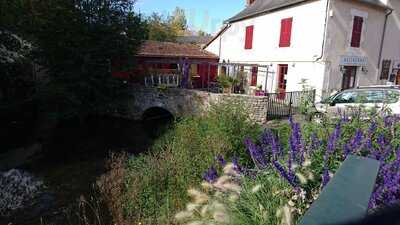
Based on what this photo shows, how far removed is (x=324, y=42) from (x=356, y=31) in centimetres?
257

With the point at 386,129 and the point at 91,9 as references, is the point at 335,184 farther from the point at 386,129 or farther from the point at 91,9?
the point at 91,9

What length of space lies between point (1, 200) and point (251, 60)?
597 inches

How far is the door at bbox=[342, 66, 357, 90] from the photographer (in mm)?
15289

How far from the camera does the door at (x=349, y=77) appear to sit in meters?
15.3

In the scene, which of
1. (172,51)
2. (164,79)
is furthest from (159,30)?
(164,79)

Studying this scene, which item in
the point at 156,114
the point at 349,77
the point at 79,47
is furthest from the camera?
the point at 156,114

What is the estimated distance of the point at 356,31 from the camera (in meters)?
15.0

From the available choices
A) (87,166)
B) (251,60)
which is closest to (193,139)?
(87,166)

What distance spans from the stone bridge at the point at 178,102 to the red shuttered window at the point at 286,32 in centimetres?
548

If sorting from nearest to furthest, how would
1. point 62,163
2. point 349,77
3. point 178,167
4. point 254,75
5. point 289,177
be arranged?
point 289,177
point 178,167
point 62,163
point 349,77
point 254,75

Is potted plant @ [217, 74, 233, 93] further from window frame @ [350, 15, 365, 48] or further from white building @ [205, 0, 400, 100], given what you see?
window frame @ [350, 15, 365, 48]

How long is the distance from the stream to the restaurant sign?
9.22 meters

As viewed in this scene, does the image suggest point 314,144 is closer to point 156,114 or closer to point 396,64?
point 156,114

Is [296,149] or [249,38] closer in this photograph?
[296,149]
